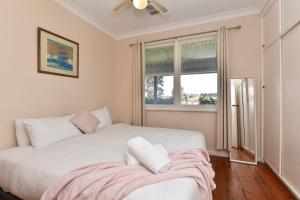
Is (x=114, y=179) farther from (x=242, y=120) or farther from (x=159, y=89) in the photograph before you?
(x=159, y=89)

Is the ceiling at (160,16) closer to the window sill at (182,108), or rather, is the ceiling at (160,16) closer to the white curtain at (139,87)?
the white curtain at (139,87)

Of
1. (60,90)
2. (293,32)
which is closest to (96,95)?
(60,90)

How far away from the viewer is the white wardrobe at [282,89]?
183 centimetres

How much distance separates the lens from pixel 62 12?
2.67m

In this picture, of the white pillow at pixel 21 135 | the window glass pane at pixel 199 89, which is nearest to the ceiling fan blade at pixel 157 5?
the window glass pane at pixel 199 89

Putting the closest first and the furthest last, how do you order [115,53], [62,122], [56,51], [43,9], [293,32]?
[293,32] < [62,122] < [43,9] < [56,51] < [115,53]

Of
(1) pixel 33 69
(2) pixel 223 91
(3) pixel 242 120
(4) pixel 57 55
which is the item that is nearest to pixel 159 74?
(2) pixel 223 91

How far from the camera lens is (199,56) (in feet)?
11.0

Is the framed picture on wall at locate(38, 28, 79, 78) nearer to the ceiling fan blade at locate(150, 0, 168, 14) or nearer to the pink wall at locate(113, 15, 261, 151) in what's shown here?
the pink wall at locate(113, 15, 261, 151)

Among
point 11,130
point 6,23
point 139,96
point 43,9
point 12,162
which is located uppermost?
point 43,9

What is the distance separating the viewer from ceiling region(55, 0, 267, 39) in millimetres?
2728

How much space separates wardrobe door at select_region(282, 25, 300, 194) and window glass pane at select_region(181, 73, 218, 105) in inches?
48.1

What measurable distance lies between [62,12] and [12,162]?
2282 millimetres

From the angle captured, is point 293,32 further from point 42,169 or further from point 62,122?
point 62,122
